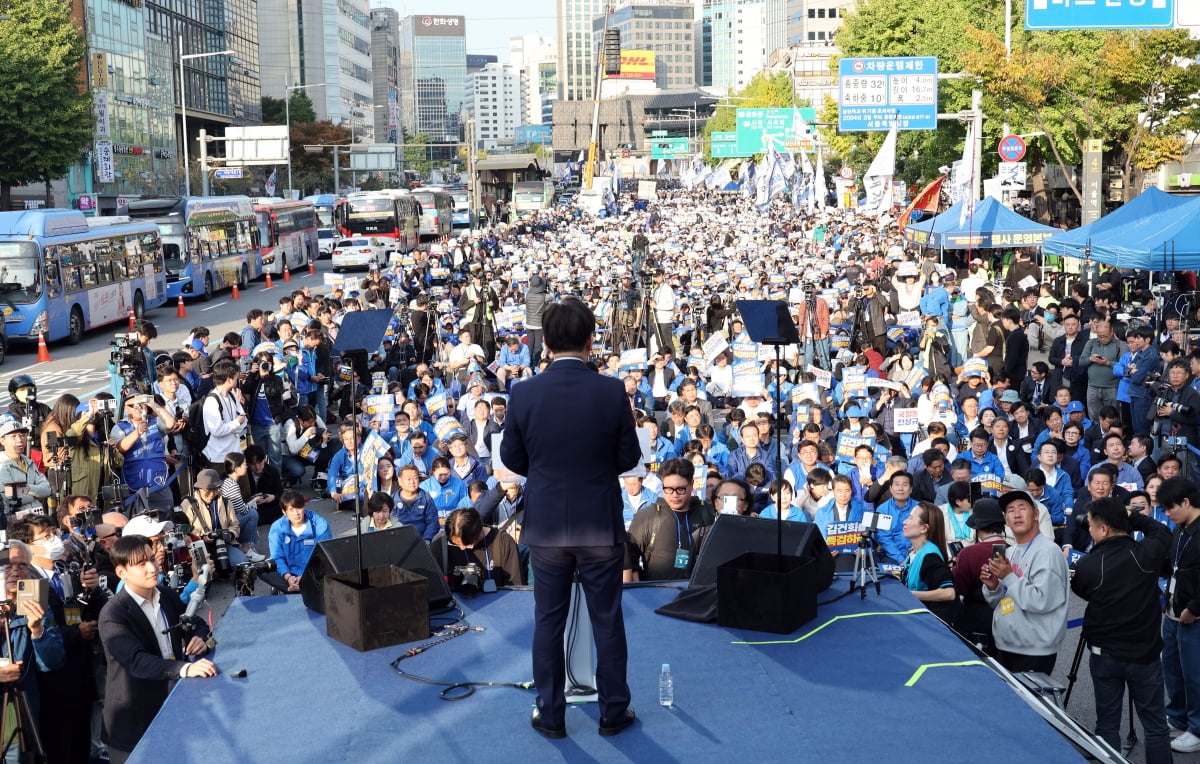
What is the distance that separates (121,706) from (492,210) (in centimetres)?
7416

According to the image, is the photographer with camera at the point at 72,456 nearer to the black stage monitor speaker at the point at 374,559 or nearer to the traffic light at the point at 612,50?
the black stage monitor speaker at the point at 374,559

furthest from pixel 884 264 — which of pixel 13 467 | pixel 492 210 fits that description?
pixel 492 210

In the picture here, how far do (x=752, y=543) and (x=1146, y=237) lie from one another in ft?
49.1

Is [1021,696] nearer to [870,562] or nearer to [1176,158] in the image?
[870,562]

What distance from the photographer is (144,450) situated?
11734mm

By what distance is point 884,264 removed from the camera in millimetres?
31875

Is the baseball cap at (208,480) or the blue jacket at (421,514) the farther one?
the baseball cap at (208,480)

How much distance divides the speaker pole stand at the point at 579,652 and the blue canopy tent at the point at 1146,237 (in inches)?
600

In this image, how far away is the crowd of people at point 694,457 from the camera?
22.9 feet

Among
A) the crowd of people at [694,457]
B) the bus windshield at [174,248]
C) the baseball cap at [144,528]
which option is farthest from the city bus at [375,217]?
the baseball cap at [144,528]

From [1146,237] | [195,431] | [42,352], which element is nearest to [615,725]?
[195,431]

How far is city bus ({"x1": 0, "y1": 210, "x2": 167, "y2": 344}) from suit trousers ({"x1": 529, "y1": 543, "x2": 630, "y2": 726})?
22.8 m

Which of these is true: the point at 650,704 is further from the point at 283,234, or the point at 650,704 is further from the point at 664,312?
the point at 283,234

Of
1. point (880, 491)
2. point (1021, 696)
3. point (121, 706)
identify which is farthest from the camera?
point (880, 491)
